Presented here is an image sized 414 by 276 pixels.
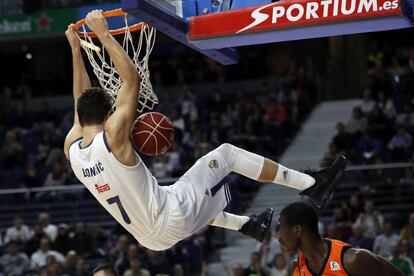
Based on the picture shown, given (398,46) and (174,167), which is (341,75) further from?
(174,167)

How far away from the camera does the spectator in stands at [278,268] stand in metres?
12.4

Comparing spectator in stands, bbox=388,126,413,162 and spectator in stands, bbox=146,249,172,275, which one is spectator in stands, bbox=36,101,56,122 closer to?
spectator in stands, bbox=146,249,172,275

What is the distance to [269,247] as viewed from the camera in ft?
42.7

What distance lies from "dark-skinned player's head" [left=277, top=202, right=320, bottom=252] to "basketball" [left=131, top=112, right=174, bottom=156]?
90cm

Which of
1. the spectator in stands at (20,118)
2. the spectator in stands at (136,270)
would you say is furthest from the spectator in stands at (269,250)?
the spectator in stands at (20,118)

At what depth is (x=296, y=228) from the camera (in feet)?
18.8

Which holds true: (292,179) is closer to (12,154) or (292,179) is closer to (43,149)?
(43,149)

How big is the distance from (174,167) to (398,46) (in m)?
10.7

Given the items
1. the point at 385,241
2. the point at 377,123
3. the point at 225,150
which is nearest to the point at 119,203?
the point at 225,150

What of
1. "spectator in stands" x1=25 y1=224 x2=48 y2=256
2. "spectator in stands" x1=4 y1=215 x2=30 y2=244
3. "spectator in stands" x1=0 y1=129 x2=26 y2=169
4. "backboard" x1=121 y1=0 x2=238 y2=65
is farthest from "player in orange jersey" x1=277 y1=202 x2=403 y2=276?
"spectator in stands" x1=0 y1=129 x2=26 y2=169

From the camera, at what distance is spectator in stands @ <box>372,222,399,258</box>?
12.6 metres

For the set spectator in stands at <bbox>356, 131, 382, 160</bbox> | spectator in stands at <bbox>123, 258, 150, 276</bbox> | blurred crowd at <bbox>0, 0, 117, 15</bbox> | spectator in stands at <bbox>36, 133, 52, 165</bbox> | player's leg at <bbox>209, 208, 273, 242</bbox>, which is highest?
blurred crowd at <bbox>0, 0, 117, 15</bbox>

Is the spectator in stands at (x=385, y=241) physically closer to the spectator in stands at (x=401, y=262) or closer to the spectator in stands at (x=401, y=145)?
the spectator in stands at (x=401, y=262)

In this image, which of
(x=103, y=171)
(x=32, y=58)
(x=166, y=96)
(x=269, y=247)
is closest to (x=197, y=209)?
(x=103, y=171)
